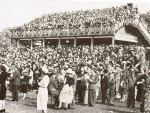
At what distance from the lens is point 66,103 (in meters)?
17.3

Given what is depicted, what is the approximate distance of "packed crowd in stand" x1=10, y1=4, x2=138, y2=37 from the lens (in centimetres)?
3809

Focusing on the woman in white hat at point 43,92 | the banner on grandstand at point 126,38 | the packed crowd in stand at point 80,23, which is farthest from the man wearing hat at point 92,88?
the banner on grandstand at point 126,38

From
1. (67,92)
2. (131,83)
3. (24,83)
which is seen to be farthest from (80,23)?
(67,92)

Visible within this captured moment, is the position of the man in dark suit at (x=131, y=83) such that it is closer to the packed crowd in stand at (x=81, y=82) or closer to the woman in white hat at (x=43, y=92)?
the packed crowd in stand at (x=81, y=82)

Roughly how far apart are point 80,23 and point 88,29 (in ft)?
3.38

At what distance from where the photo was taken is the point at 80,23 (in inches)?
1619

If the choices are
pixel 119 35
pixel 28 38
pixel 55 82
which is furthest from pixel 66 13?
pixel 55 82

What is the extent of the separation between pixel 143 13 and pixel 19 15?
56.6 feet

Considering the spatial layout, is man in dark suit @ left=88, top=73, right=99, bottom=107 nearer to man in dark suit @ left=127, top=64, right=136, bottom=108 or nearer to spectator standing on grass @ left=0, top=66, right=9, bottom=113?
man in dark suit @ left=127, top=64, right=136, bottom=108

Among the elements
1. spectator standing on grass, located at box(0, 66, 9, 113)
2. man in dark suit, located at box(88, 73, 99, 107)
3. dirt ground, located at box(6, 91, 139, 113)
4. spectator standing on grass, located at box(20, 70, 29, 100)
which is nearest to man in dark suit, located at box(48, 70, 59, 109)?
dirt ground, located at box(6, 91, 139, 113)

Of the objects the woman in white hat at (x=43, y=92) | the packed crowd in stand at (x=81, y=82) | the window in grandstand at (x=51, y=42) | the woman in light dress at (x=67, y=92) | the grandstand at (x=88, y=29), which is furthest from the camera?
the window in grandstand at (x=51, y=42)

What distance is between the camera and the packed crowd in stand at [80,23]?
38.1m

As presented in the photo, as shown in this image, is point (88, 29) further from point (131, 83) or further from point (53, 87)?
point (53, 87)

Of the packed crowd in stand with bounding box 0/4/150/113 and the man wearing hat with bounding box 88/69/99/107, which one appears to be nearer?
the packed crowd in stand with bounding box 0/4/150/113
